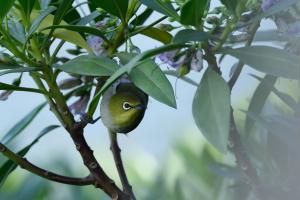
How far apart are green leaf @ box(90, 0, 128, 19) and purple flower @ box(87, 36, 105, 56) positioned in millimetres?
35

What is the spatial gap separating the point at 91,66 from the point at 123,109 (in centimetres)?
4

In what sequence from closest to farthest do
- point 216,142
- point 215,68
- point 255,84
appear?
point 216,142 → point 215,68 → point 255,84

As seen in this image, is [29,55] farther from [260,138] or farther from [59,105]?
[260,138]

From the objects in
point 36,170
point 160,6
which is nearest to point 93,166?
point 36,170

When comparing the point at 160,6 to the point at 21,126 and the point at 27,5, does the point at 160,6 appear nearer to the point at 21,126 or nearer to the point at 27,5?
the point at 27,5

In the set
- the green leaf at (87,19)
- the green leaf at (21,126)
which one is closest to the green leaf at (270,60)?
the green leaf at (87,19)

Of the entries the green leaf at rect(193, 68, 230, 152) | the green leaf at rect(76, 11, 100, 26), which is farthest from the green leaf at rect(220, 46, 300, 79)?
the green leaf at rect(76, 11, 100, 26)

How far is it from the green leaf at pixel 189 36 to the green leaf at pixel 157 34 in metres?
0.10

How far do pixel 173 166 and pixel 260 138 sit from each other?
11 cm

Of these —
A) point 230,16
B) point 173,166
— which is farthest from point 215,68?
point 173,166

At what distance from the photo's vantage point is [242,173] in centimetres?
60

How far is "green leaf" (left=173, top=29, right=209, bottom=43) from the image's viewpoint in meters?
0.44

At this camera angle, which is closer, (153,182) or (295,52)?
(295,52)

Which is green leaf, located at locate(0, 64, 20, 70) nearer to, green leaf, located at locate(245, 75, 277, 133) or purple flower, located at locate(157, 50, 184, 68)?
purple flower, located at locate(157, 50, 184, 68)
